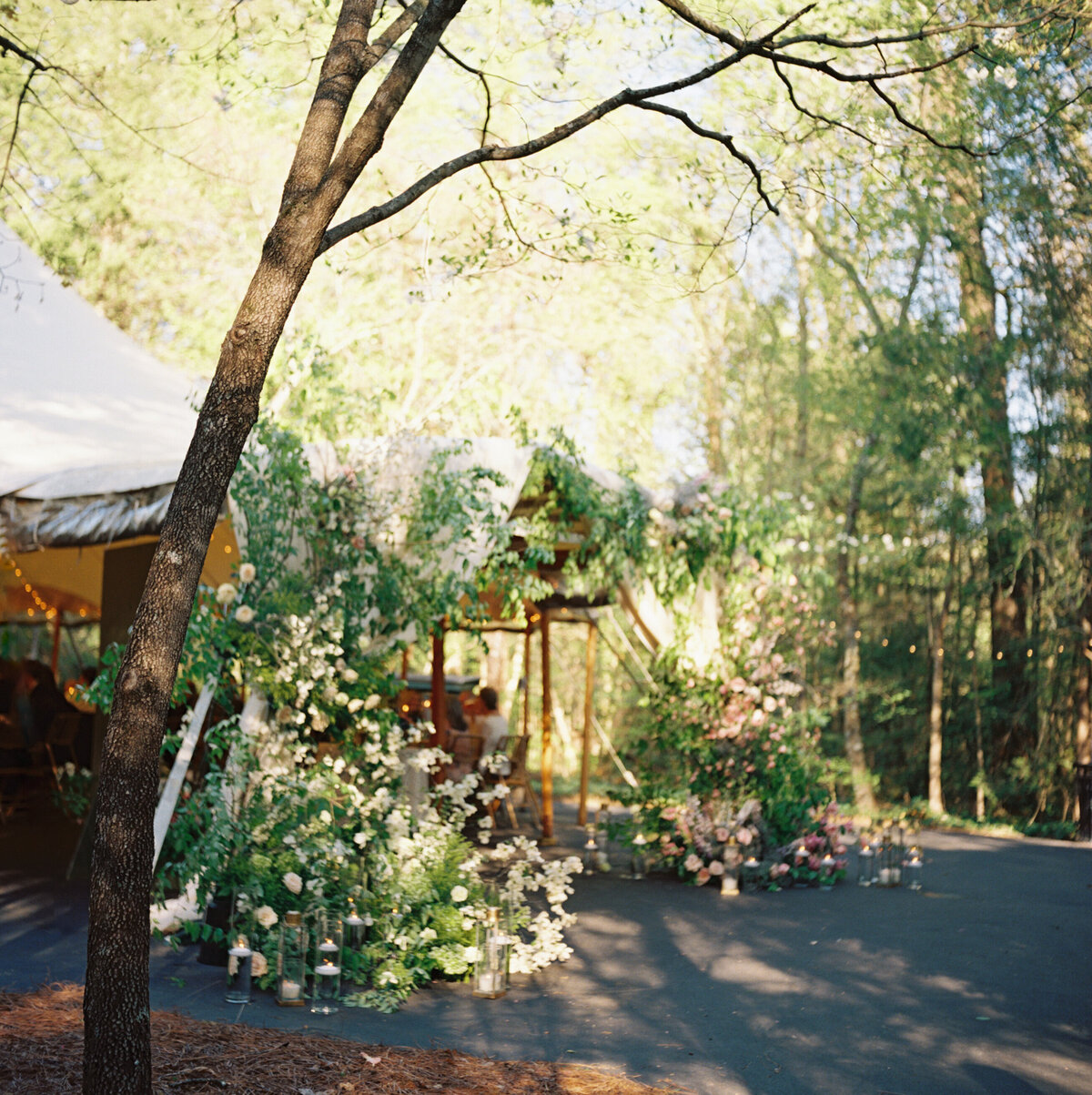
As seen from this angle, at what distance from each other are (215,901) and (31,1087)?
1.75m

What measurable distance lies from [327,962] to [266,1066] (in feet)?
3.73

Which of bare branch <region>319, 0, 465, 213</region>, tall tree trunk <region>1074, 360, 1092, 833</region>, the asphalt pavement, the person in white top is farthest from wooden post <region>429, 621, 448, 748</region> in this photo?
tall tree trunk <region>1074, 360, 1092, 833</region>

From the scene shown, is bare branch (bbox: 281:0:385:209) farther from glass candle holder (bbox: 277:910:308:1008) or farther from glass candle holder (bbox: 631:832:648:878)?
glass candle holder (bbox: 631:832:648:878)

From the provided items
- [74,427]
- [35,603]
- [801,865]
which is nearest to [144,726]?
[74,427]

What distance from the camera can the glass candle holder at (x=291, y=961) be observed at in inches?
166

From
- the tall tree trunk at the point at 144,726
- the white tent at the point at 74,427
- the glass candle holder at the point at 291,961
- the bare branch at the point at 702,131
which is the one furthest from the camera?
the white tent at the point at 74,427

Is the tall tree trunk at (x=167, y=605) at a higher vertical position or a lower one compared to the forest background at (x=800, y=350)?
lower

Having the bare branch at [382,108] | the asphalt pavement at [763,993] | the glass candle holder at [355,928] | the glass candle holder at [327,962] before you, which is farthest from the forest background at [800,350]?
the bare branch at [382,108]

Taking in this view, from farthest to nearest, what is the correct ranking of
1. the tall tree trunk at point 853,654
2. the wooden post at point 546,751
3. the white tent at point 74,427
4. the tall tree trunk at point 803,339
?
the tall tree trunk at point 803,339 → the tall tree trunk at point 853,654 → the wooden post at point 546,751 → the white tent at point 74,427

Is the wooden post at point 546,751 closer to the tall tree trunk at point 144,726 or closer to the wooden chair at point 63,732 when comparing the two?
the wooden chair at point 63,732

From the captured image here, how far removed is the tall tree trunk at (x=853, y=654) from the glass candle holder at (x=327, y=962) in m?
8.42

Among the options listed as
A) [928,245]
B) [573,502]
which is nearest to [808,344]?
[928,245]

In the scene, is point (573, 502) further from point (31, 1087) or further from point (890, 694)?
point (890, 694)

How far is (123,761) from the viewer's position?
254cm
